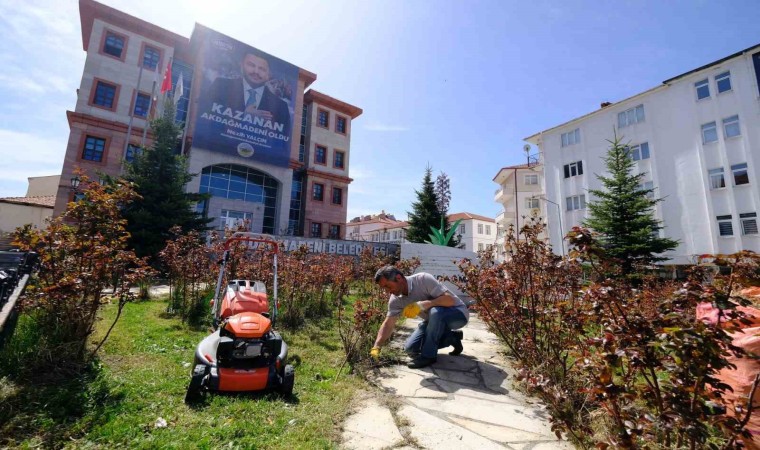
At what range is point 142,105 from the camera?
22500mm

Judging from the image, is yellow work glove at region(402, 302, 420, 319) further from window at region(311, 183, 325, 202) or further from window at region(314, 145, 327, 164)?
window at region(314, 145, 327, 164)

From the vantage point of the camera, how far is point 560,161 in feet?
90.2

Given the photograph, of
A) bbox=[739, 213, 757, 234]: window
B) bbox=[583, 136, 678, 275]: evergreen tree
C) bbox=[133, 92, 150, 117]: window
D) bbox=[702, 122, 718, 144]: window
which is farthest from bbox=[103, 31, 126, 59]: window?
bbox=[739, 213, 757, 234]: window

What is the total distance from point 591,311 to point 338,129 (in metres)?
31.1

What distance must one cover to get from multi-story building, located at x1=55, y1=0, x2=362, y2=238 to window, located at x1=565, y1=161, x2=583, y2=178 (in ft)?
67.1

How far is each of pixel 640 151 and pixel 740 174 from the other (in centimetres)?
526

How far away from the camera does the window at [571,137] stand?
2669cm

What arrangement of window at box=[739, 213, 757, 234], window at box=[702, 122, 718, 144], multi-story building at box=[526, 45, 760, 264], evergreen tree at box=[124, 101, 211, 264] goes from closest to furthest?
evergreen tree at box=[124, 101, 211, 264] < window at box=[739, 213, 757, 234] < multi-story building at box=[526, 45, 760, 264] < window at box=[702, 122, 718, 144]

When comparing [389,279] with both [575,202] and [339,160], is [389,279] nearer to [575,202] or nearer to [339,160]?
[575,202]

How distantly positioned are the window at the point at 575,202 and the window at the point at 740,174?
7926 mm

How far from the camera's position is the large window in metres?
23.3

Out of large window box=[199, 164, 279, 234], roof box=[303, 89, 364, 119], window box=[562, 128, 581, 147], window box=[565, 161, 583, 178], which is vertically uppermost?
roof box=[303, 89, 364, 119]

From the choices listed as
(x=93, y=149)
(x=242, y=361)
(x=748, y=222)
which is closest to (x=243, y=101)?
(x=93, y=149)

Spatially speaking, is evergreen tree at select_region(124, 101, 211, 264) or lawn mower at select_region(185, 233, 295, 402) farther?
evergreen tree at select_region(124, 101, 211, 264)
